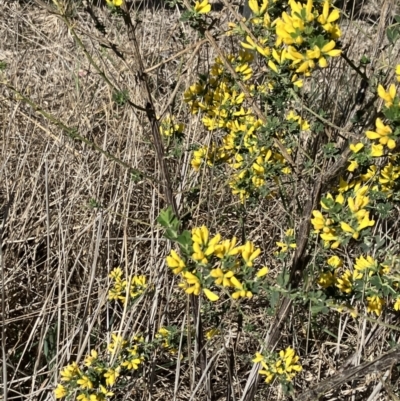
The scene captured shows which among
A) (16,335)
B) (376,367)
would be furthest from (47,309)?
(376,367)

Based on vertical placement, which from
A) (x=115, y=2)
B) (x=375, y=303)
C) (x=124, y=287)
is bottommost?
(x=124, y=287)

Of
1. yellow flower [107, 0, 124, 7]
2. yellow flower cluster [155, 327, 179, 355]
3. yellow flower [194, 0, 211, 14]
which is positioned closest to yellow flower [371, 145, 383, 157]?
yellow flower [194, 0, 211, 14]

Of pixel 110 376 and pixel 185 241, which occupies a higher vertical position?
pixel 185 241

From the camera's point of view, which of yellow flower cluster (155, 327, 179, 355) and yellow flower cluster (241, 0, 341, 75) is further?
yellow flower cluster (155, 327, 179, 355)

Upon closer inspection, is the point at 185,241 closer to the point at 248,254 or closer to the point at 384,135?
the point at 248,254

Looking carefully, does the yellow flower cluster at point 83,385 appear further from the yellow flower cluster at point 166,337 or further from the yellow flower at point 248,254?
the yellow flower at point 248,254

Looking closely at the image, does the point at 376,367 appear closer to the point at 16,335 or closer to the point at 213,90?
the point at 213,90

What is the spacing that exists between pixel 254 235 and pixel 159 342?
0.71 metres

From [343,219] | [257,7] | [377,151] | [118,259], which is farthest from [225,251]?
[118,259]

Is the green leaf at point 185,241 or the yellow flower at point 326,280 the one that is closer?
the green leaf at point 185,241

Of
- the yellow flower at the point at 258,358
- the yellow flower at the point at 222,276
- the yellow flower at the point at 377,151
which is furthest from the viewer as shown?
the yellow flower at the point at 258,358

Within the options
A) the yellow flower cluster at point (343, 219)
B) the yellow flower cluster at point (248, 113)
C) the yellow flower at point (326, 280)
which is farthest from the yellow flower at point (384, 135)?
the yellow flower at point (326, 280)

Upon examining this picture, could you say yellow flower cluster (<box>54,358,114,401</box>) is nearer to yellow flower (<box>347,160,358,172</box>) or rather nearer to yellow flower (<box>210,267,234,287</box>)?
yellow flower (<box>210,267,234,287</box>)

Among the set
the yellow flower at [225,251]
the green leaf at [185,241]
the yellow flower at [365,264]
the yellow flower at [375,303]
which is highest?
the green leaf at [185,241]
